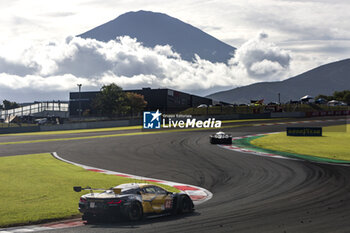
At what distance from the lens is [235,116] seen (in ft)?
219

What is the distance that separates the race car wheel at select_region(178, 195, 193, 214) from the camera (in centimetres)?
1167

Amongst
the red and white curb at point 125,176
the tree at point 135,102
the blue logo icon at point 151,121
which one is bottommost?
the red and white curb at point 125,176

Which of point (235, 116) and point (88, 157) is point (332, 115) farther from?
point (88, 157)

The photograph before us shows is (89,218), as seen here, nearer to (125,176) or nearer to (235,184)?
(235,184)

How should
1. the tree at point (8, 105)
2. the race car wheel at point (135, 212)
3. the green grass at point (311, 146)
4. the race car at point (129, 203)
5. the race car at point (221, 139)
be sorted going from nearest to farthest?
the race car at point (129, 203), the race car wheel at point (135, 212), the green grass at point (311, 146), the race car at point (221, 139), the tree at point (8, 105)

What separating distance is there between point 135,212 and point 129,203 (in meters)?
0.32

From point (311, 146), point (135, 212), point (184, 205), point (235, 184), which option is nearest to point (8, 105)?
point (311, 146)

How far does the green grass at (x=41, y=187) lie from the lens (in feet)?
38.4

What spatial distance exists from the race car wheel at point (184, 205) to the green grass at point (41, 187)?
285 cm

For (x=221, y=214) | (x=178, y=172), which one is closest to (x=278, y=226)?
(x=221, y=214)

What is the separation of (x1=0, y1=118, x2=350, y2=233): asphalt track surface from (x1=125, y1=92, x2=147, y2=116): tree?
7016 centimetres

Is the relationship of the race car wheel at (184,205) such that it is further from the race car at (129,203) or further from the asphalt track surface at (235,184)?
the asphalt track surface at (235,184)

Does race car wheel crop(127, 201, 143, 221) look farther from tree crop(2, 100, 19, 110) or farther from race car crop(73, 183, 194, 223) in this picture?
tree crop(2, 100, 19, 110)

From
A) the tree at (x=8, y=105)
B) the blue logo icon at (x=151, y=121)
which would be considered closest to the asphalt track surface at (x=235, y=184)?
the blue logo icon at (x=151, y=121)
